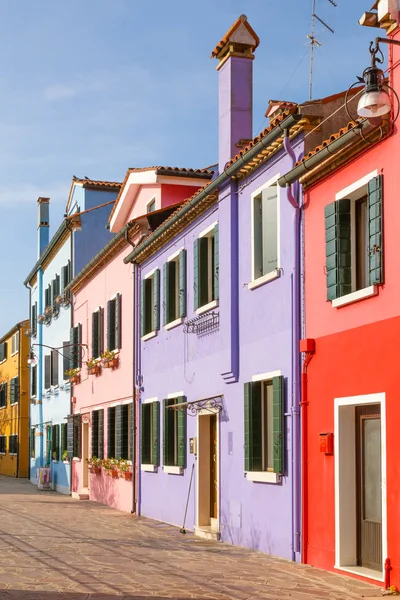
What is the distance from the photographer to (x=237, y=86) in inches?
688

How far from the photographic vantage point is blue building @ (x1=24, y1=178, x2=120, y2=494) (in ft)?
112

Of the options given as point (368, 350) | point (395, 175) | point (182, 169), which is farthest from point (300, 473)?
point (182, 169)

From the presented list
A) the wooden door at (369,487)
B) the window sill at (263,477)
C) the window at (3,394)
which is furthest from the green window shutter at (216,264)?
the window at (3,394)

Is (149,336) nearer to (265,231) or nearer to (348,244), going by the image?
(265,231)

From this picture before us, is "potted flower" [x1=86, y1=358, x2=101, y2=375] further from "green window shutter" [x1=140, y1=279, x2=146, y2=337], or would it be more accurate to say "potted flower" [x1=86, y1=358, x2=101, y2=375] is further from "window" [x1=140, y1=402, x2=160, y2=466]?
"window" [x1=140, y1=402, x2=160, y2=466]

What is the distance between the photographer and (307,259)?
13656 mm

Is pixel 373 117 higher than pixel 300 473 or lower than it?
higher

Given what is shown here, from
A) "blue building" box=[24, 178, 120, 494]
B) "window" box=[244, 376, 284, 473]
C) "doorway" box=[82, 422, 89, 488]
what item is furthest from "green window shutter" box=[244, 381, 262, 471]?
"doorway" box=[82, 422, 89, 488]

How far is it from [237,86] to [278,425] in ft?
21.0

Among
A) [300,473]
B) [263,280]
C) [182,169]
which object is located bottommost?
[300,473]

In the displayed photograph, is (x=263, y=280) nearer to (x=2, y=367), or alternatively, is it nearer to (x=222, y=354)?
(x=222, y=354)

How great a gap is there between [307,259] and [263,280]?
4.88 ft

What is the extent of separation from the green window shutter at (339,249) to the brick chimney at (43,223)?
3393 centimetres

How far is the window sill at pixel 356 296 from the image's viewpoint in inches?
456
